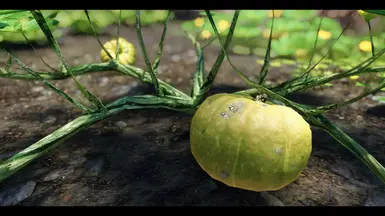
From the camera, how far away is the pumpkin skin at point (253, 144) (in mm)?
1442

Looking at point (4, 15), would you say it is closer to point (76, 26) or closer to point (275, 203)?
point (275, 203)

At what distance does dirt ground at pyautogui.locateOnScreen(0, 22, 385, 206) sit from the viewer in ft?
5.25

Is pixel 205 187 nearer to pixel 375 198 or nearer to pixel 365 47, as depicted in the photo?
pixel 375 198

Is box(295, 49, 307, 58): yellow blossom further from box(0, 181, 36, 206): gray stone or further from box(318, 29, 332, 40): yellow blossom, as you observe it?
box(0, 181, 36, 206): gray stone

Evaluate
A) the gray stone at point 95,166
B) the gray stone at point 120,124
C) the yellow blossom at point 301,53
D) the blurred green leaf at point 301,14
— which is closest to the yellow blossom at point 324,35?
the yellow blossom at point 301,53

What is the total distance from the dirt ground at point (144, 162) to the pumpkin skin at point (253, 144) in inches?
5.7

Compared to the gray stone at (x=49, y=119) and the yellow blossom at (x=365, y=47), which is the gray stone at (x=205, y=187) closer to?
the gray stone at (x=49, y=119)

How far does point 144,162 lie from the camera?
1.85 metres

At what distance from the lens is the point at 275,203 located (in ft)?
5.16

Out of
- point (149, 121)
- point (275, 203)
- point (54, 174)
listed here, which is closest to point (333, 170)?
point (275, 203)

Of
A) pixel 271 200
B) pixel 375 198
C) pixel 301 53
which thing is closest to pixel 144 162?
pixel 271 200

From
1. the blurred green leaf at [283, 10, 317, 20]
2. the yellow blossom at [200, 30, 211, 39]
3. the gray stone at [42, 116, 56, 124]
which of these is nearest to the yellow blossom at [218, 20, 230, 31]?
the yellow blossom at [200, 30, 211, 39]

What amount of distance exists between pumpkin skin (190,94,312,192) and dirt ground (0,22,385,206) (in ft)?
0.48
